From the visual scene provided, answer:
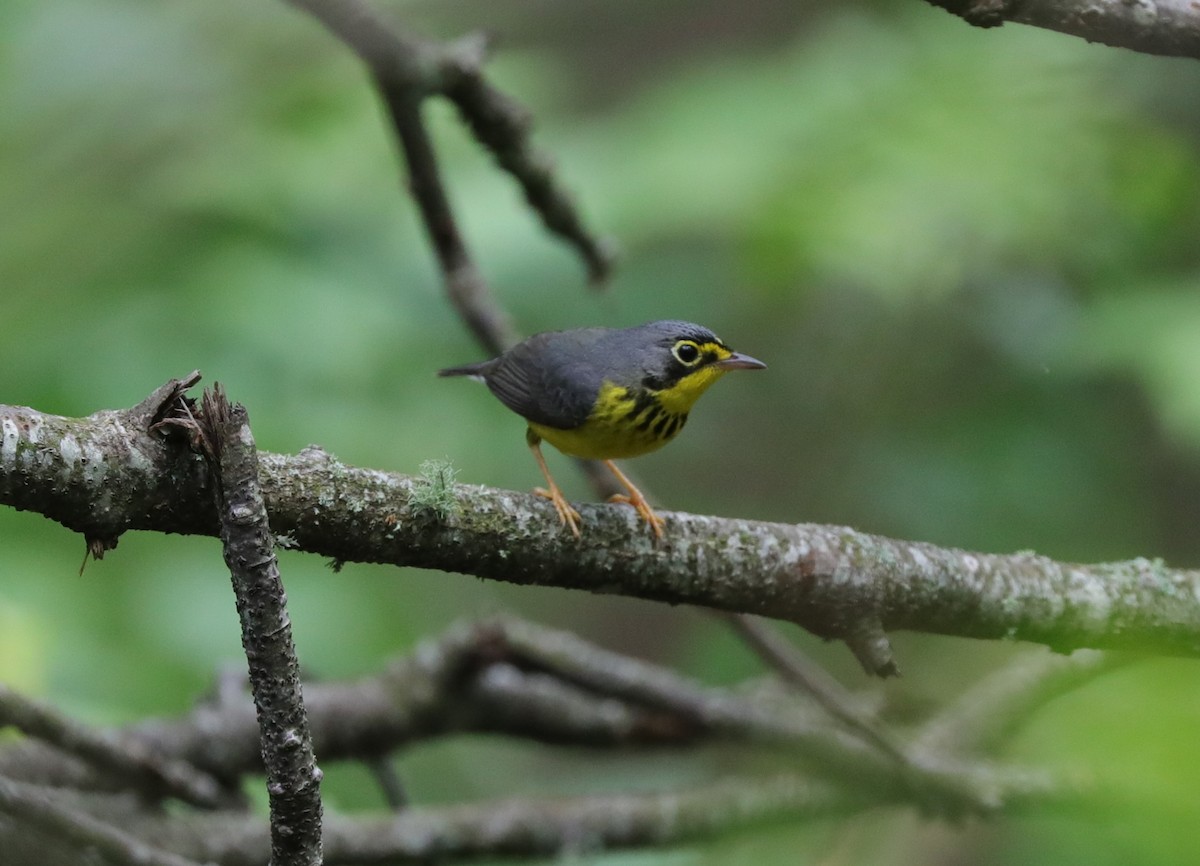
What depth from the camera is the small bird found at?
4.76m

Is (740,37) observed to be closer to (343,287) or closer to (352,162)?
(352,162)

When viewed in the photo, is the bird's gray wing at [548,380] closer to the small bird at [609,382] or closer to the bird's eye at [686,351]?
the small bird at [609,382]

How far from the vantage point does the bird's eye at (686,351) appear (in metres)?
5.01

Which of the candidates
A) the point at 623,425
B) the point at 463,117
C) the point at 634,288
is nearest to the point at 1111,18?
the point at 623,425

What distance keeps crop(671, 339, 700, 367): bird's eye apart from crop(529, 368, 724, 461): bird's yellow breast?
8cm

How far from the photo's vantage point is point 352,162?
250 inches

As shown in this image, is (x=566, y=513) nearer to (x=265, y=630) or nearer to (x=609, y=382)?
(x=265, y=630)

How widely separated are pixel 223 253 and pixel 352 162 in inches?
40.3

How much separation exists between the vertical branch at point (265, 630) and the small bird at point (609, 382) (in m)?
2.40

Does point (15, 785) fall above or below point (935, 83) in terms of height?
below

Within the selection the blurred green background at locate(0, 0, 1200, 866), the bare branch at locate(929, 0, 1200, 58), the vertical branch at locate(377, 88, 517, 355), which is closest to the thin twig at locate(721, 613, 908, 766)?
the blurred green background at locate(0, 0, 1200, 866)

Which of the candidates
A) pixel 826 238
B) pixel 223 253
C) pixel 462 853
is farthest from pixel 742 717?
pixel 223 253

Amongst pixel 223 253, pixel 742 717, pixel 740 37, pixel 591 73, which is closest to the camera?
pixel 742 717

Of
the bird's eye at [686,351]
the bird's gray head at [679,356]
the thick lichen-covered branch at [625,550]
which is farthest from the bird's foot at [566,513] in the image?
the bird's eye at [686,351]
